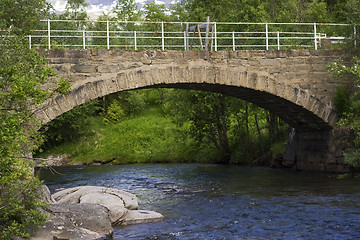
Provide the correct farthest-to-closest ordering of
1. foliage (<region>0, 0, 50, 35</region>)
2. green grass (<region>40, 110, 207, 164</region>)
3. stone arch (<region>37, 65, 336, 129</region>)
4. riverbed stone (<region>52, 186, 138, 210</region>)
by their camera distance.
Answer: green grass (<region>40, 110, 207, 164</region>)
foliage (<region>0, 0, 50, 35</region>)
stone arch (<region>37, 65, 336, 129</region>)
riverbed stone (<region>52, 186, 138, 210</region>)

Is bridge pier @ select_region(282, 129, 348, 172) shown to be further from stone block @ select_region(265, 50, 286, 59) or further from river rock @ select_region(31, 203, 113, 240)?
river rock @ select_region(31, 203, 113, 240)

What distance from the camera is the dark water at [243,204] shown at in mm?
10305

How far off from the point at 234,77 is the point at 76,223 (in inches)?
385

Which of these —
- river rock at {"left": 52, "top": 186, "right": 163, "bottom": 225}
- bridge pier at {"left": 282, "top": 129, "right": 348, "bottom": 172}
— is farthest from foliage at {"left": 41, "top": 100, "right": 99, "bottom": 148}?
river rock at {"left": 52, "top": 186, "right": 163, "bottom": 225}

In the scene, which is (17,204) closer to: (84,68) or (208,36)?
(84,68)

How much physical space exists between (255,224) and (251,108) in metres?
16.9

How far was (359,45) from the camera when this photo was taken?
1941cm

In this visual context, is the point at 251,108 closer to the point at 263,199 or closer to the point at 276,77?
the point at 276,77

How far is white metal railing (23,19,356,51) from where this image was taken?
17453 millimetres

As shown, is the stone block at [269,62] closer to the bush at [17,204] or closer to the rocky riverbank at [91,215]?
the rocky riverbank at [91,215]

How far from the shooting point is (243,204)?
13.7 metres

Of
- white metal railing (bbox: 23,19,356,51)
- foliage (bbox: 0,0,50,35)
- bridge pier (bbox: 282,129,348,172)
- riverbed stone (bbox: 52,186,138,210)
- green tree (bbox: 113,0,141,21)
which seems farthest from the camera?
green tree (bbox: 113,0,141,21)

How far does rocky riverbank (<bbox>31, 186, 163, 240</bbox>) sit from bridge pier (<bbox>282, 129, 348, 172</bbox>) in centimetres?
1028

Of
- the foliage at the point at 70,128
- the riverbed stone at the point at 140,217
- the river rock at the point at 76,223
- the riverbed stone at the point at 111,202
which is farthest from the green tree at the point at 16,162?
the foliage at the point at 70,128
